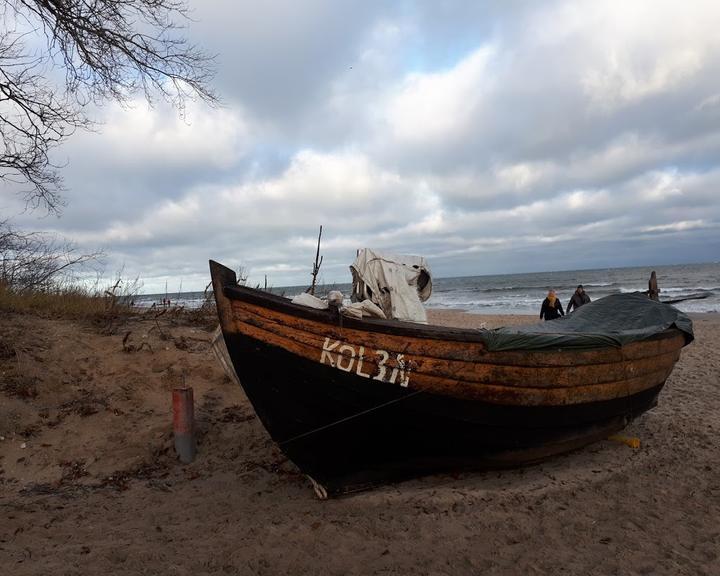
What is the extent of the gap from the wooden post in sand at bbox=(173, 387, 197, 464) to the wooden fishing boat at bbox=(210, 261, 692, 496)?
109cm

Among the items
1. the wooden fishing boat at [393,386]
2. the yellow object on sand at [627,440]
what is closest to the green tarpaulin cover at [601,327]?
the wooden fishing boat at [393,386]

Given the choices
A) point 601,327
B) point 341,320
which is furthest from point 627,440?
point 341,320

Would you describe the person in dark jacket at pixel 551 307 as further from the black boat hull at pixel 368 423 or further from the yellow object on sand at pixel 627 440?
the black boat hull at pixel 368 423

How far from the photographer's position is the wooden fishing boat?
356 centimetres

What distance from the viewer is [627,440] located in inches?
195

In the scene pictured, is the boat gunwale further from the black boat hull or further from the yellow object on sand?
the yellow object on sand

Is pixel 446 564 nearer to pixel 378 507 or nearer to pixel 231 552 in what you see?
pixel 378 507

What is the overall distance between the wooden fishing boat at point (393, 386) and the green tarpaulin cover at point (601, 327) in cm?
2

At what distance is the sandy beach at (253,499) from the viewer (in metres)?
3.00

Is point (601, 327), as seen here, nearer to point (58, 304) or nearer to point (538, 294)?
point (58, 304)

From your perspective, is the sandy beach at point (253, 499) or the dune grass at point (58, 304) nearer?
the sandy beach at point (253, 499)

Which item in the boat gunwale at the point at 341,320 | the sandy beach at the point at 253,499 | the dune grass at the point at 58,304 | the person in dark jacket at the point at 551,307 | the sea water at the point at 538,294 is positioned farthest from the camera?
the sea water at the point at 538,294

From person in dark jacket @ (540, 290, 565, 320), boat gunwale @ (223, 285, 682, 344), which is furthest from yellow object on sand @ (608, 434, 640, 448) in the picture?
person in dark jacket @ (540, 290, 565, 320)

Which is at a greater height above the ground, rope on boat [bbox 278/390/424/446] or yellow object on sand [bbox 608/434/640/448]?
rope on boat [bbox 278/390/424/446]
